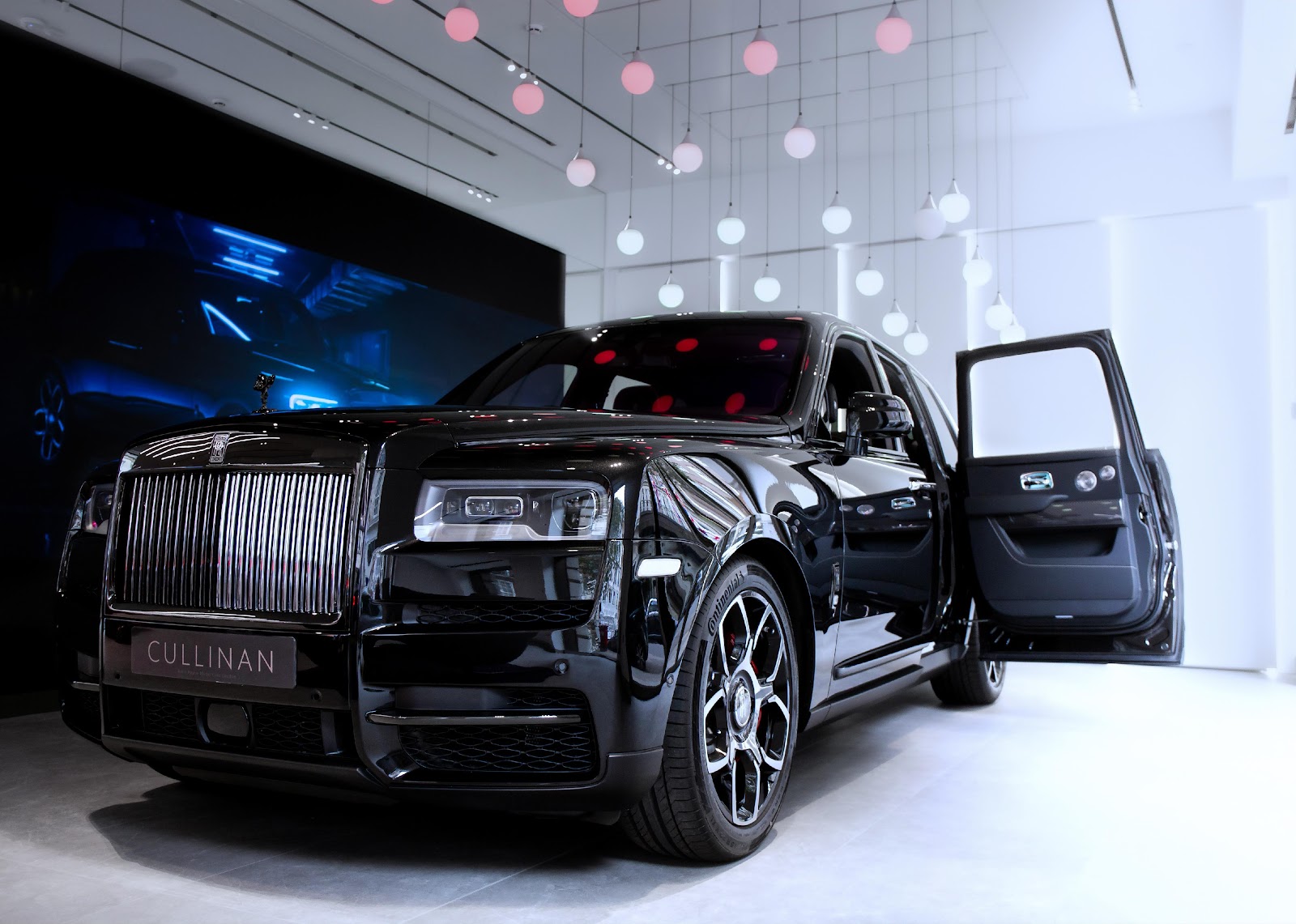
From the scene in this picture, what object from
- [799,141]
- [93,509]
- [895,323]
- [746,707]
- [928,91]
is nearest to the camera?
[746,707]

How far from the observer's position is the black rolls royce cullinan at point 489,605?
2.25 m

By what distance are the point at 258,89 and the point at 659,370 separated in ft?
17.1

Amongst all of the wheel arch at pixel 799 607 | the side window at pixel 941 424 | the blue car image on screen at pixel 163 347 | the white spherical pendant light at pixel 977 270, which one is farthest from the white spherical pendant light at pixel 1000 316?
the wheel arch at pixel 799 607

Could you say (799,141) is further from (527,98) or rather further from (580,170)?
(527,98)

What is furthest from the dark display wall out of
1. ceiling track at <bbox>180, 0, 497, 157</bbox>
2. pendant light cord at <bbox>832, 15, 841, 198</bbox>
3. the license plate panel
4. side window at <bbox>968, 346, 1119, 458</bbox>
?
side window at <bbox>968, 346, 1119, 458</bbox>

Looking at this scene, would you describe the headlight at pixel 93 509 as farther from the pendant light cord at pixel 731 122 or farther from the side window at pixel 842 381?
the pendant light cord at pixel 731 122

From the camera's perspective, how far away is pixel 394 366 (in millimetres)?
9062

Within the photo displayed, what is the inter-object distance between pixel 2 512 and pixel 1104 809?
5365 mm

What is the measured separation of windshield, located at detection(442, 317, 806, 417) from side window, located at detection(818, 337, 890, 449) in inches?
7.0

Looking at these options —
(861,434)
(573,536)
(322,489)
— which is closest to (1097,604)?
(861,434)

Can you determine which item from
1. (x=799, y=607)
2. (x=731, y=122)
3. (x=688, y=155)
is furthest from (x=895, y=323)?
(x=799, y=607)

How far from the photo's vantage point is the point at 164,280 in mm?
6848

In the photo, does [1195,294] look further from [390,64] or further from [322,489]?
[322,489]

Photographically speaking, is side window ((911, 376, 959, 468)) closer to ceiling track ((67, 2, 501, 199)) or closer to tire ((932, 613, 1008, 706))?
tire ((932, 613, 1008, 706))
